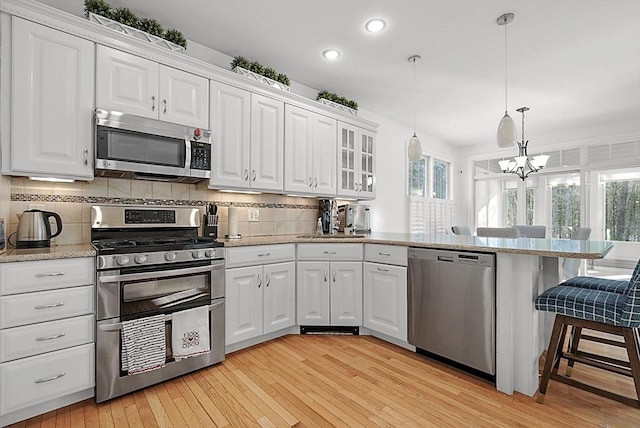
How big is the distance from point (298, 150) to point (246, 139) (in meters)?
0.60

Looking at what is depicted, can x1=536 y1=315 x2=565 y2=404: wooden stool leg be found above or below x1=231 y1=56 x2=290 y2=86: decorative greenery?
below

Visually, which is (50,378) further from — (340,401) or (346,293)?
(346,293)

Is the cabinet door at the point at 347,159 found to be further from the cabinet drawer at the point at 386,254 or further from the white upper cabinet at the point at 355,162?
the cabinet drawer at the point at 386,254

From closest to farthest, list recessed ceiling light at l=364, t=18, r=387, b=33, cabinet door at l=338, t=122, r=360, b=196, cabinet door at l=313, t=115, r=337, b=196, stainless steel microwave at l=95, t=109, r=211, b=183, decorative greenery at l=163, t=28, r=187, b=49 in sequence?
stainless steel microwave at l=95, t=109, r=211, b=183, decorative greenery at l=163, t=28, r=187, b=49, recessed ceiling light at l=364, t=18, r=387, b=33, cabinet door at l=313, t=115, r=337, b=196, cabinet door at l=338, t=122, r=360, b=196

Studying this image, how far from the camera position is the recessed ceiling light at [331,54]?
3.01m

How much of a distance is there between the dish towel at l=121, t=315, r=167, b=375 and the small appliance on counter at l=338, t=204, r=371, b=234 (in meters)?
2.25

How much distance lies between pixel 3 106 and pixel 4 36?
387mm

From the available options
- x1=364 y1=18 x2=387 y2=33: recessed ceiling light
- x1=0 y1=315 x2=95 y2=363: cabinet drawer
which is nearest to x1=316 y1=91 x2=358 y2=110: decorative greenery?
x1=364 y1=18 x2=387 y2=33: recessed ceiling light

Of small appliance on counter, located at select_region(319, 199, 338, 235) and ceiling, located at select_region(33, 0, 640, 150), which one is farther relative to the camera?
small appliance on counter, located at select_region(319, 199, 338, 235)

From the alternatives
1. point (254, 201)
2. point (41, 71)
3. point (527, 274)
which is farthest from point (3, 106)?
point (527, 274)

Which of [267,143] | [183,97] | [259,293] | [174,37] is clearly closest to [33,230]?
[183,97]

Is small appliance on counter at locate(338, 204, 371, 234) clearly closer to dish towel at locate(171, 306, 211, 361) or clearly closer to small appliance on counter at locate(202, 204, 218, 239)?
small appliance on counter at locate(202, 204, 218, 239)

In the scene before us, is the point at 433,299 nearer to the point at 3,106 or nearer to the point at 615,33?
the point at 615,33

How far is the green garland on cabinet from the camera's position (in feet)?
6.98
